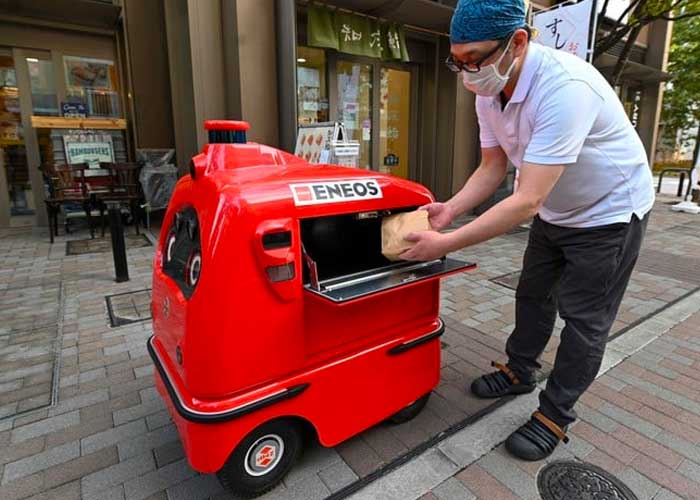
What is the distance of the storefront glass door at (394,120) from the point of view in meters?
8.01

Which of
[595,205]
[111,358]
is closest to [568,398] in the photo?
[595,205]

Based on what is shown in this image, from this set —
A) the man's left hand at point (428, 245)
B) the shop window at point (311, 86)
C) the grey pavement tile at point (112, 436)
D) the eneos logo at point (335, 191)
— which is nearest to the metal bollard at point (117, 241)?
the grey pavement tile at point (112, 436)

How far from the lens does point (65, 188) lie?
22.3 ft

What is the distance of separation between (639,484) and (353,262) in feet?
5.30

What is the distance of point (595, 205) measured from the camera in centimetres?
197

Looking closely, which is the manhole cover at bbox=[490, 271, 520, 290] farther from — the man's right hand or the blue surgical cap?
the blue surgical cap

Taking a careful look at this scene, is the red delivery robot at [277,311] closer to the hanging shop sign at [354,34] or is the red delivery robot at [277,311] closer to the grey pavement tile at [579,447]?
the grey pavement tile at [579,447]

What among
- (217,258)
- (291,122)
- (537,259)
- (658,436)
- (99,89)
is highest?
(99,89)

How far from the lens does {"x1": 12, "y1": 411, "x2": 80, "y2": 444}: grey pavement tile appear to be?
7.41ft

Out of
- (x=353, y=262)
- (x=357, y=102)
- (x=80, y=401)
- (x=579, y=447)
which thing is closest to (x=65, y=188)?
(x=357, y=102)

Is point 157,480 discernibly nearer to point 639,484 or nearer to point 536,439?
point 536,439

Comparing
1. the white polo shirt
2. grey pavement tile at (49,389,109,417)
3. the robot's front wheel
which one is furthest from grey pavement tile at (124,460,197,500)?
the white polo shirt

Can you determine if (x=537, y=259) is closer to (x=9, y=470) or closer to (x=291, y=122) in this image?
(x=9, y=470)

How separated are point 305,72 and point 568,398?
6.13m
